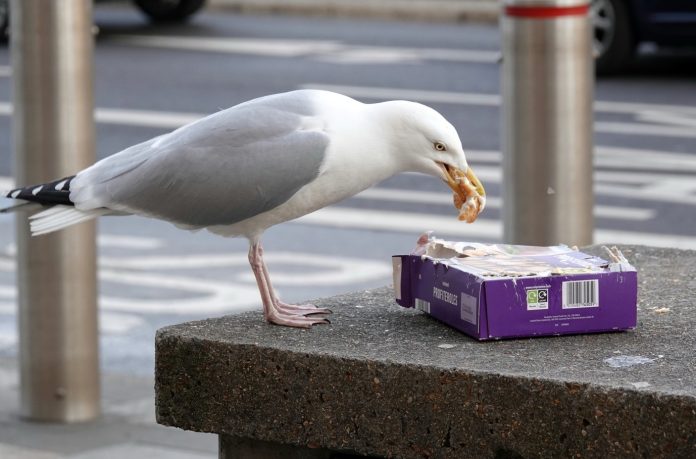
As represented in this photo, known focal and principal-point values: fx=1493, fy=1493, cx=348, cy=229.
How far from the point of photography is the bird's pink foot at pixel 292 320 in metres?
2.84

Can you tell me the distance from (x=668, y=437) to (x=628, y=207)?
742cm

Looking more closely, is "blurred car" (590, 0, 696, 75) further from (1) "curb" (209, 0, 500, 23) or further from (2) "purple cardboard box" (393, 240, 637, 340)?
(2) "purple cardboard box" (393, 240, 637, 340)

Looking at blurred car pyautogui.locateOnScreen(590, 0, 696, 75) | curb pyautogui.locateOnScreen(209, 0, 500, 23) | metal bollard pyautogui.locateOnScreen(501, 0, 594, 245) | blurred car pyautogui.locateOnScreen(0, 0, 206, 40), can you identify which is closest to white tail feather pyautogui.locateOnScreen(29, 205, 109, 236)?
metal bollard pyautogui.locateOnScreen(501, 0, 594, 245)

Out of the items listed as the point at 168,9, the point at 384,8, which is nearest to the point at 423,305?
the point at 168,9

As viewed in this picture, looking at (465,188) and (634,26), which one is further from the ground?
(465,188)

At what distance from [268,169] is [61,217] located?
46cm

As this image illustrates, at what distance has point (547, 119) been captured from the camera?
5410mm

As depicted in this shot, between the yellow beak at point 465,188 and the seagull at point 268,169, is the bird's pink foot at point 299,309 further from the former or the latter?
the yellow beak at point 465,188

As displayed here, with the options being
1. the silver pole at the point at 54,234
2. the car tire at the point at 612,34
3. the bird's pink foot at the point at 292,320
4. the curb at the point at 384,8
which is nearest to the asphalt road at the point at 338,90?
the car tire at the point at 612,34

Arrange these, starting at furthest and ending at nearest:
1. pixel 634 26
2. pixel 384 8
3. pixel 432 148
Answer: pixel 384 8 → pixel 634 26 → pixel 432 148

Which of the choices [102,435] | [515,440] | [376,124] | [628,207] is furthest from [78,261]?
[628,207]

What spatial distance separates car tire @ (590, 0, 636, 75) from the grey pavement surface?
10.1 inches

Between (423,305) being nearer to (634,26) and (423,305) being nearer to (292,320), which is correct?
(292,320)

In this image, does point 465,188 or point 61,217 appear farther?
point 61,217
